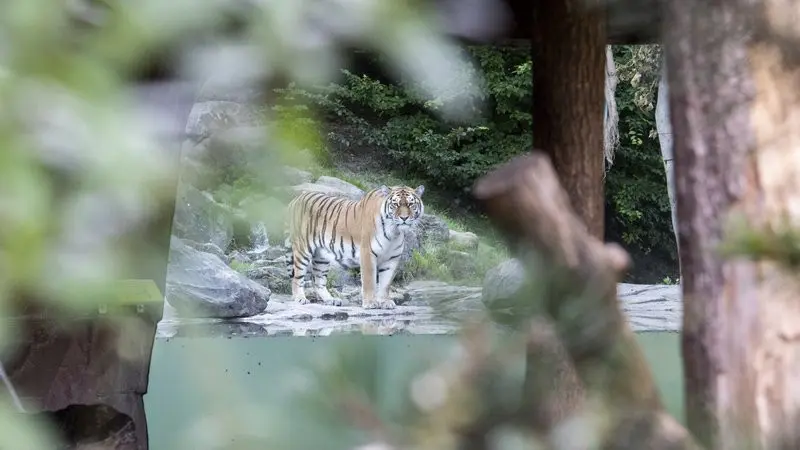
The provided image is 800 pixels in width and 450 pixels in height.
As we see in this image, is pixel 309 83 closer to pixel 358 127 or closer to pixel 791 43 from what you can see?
pixel 791 43

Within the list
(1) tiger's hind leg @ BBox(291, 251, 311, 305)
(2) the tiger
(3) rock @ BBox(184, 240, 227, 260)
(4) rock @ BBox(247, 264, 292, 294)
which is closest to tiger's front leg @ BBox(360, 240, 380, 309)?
(2) the tiger

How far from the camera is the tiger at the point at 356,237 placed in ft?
17.7

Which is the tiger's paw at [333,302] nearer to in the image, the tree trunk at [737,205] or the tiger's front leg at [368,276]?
the tiger's front leg at [368,276]

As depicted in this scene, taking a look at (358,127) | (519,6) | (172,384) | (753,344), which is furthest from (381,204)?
(753,344)

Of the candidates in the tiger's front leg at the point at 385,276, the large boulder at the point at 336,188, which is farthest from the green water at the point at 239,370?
the large boulder at the point at 336,188

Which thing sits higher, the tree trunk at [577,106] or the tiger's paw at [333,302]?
the tree trunk at [577,106]

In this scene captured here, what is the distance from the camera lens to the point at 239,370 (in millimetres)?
624

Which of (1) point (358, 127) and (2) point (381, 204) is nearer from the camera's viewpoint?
(2) point (381, 204)

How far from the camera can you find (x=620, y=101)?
280 inches

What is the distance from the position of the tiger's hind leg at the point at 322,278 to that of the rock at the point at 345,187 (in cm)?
44

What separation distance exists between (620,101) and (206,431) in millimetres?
7070

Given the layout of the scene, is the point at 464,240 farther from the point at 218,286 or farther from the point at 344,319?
the point at 218,286

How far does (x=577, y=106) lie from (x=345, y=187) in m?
3.78

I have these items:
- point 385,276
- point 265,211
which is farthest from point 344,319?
point 265,211
